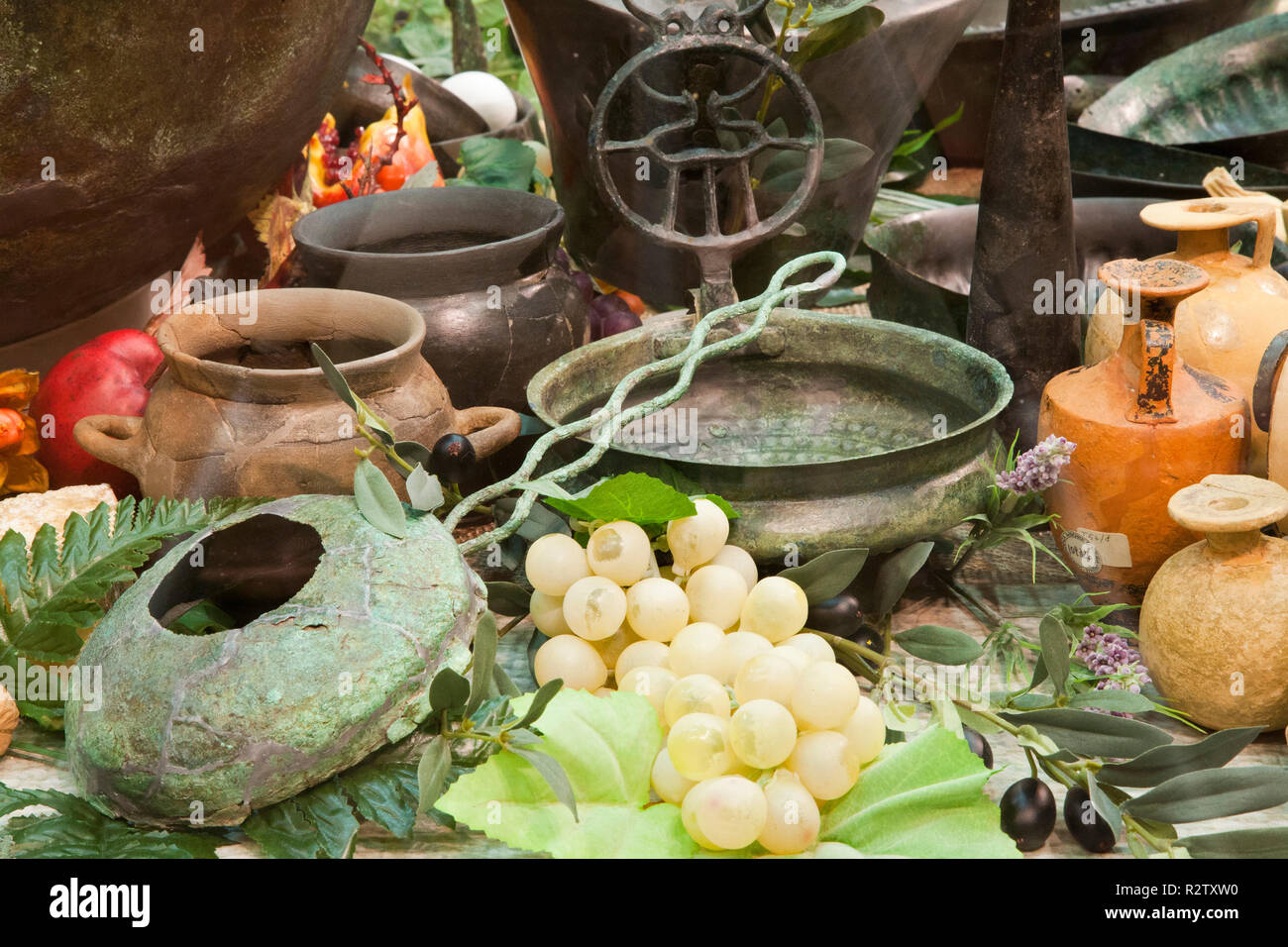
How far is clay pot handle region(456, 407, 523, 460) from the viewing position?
2.93 ft

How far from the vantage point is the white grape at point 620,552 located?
0.73 meters

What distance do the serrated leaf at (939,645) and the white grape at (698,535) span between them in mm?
139

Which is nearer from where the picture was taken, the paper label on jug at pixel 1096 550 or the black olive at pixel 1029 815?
the black olive at pixel 1029 815

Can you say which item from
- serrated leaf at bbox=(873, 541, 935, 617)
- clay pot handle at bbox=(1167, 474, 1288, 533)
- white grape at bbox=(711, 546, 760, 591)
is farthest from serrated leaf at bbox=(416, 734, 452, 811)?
clay pot handle at bbox=(1167, 474, 1288, 533)

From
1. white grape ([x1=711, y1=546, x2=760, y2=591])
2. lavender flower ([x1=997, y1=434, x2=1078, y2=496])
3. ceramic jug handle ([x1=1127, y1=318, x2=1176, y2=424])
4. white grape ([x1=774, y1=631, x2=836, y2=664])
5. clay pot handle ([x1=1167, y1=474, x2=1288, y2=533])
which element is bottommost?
white grape ([x1=774, y1=631, x2=836, y2=664])

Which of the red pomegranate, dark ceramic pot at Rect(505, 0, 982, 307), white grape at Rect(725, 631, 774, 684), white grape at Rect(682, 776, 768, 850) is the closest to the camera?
white grape at Rect(682, 776, 768, 850)

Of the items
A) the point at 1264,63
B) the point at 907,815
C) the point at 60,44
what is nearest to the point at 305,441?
the point at 60,44

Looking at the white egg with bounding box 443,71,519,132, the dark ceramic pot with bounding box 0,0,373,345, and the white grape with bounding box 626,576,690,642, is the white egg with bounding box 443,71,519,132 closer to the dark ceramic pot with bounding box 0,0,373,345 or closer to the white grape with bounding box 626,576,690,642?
the dark ceramic pot with bounding box 0,0,373,345

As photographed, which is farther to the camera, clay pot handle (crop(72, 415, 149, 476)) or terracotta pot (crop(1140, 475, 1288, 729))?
clay pot handle (crop(72, 415, 149, 476))

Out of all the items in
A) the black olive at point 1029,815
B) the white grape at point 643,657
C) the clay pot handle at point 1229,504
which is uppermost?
the clay pot handle at point 1229,504

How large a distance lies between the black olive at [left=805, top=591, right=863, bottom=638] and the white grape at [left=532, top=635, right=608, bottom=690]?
14 centimetres

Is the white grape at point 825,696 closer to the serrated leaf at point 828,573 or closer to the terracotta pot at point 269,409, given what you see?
the serrated leaf at point 828,573

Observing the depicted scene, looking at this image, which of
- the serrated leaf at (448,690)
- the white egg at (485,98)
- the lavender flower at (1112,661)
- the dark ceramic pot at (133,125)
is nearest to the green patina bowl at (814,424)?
the lavender flower at (1112,661)
